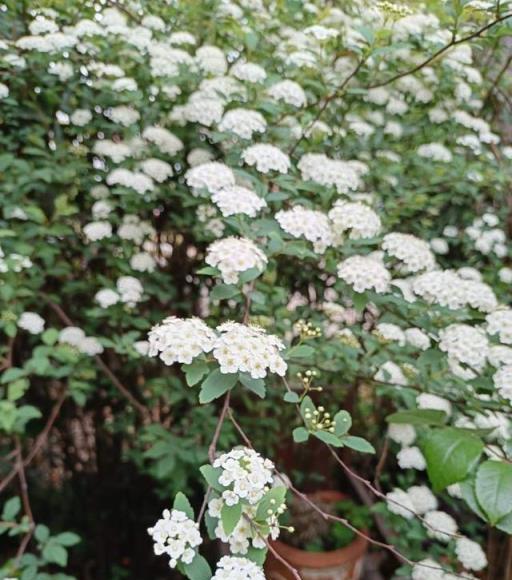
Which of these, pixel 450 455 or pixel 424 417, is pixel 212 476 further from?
pixel 424 417

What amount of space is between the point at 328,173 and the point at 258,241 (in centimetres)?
28

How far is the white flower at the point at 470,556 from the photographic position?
1.49 metres

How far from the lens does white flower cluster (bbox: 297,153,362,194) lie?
1.48 meters

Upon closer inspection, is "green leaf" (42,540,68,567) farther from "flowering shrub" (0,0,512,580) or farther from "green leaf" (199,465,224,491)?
"green leaf" (199,465,224,491)

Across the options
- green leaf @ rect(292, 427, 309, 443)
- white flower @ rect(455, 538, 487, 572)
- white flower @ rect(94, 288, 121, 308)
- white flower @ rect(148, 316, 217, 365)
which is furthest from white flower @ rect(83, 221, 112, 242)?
white flower @ rect(455, 538, 487, 572)

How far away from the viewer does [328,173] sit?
4.86 ft

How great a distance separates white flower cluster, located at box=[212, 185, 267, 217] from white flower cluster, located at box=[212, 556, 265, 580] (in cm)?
66

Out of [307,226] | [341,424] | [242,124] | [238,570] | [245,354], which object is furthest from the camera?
[242,124]

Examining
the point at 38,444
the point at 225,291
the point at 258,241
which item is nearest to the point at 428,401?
the point at 258,241

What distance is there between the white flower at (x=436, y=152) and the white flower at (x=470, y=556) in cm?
122

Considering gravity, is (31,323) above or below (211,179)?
below

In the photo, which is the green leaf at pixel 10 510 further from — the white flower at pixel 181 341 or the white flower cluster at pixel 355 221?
the white flower cluster at pixel 355 221

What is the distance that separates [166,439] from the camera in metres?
1.69

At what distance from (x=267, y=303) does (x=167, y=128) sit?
639 millimetres
